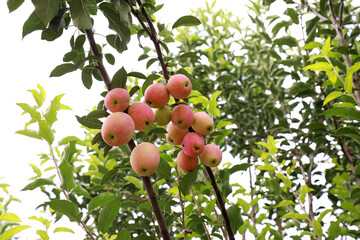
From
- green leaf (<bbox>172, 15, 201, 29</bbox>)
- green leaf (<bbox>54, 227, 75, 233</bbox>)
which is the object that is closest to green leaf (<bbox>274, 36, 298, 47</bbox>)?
green leaf (<bbox>172, 15, 201, 29</bbox>)

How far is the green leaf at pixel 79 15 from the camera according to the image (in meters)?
1.00

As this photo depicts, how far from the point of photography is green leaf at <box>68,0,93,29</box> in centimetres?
100

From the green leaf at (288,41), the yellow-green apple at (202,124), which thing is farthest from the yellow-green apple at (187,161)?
the green leaf at (288,41)

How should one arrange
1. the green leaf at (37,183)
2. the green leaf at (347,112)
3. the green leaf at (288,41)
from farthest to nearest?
the green leaf at (288,41)
the green leaf at (347,112)
the green leaf at (37,183)

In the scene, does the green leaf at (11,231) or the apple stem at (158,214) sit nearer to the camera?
the apple stem at (158,214)

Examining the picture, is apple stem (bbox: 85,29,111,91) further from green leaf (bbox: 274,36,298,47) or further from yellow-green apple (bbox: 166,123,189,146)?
green leaf (bbox: 274,36,298,47)

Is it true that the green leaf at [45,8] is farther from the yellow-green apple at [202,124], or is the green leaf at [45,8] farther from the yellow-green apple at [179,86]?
the yellow-green apple at [202,124]

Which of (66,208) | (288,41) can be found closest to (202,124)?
(66,208)

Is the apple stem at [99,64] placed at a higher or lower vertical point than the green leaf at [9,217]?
higher

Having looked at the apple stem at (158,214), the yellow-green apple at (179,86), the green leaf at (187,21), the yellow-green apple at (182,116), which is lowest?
the apple stem at (158,214)

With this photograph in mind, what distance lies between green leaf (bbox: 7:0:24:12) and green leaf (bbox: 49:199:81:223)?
26.8 inches

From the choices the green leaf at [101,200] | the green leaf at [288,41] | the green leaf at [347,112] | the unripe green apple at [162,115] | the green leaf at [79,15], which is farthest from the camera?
the green leaf at [288,41]

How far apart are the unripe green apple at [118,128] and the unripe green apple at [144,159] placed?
59 millimetres

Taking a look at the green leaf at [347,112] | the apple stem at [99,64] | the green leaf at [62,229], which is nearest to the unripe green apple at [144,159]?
the apple stem at [99,64]
